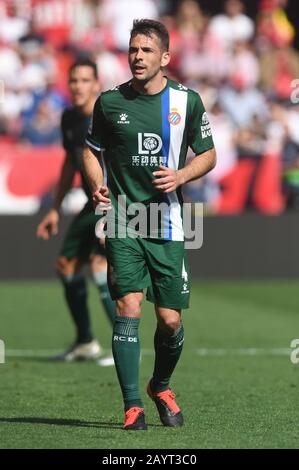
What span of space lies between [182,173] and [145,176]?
24 cm

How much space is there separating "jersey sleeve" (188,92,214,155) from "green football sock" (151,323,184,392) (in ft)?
3.49

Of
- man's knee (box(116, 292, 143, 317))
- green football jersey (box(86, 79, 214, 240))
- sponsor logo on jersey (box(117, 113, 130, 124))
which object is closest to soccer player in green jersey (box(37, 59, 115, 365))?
green football jersey (box(86, 79, 214, 240))

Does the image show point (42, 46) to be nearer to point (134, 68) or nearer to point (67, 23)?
point (67, 23)

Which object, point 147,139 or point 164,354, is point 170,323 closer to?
point 164,354

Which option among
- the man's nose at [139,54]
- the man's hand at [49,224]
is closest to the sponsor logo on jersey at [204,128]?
the man's nose at [139,54]

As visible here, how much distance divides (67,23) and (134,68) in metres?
14.1

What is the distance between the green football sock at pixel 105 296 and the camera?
10109 mm

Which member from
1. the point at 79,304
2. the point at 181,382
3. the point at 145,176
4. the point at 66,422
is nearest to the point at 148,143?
the point at 145,176

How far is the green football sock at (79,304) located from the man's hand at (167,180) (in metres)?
4.00

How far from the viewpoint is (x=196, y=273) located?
17453 mm

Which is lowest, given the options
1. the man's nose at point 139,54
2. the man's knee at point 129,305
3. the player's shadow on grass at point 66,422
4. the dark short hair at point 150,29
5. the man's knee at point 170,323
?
the player's shadow on grass at point 66,422

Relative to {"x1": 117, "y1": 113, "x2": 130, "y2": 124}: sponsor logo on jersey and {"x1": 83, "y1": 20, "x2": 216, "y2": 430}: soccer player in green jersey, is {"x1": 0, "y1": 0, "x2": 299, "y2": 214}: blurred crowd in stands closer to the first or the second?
{"x1": 83, "y1": 20, "x2": 216, "y2": 430}: soccer player in green jersey

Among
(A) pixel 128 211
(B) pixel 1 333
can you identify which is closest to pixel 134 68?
(A) pixel 128 211

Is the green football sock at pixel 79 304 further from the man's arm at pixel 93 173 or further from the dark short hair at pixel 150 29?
the dark short hair at pixel 150 29
